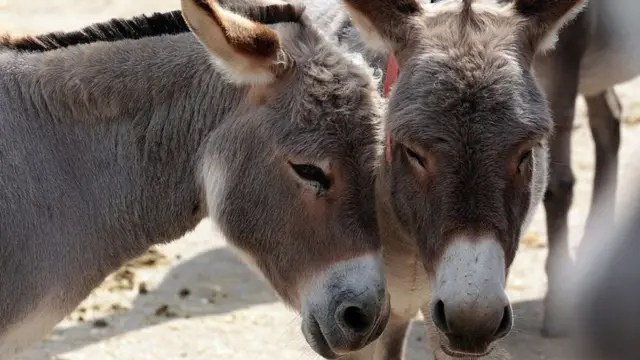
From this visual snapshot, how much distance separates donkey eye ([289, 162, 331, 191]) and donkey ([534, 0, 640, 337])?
268cm

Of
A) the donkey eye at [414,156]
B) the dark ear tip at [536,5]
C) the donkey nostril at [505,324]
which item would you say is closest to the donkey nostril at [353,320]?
the donkey nostril at [505,324]

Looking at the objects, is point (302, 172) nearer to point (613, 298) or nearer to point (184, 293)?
point (613, 298)

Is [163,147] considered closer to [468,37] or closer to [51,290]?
[51,290]

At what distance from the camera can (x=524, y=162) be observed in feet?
9.93

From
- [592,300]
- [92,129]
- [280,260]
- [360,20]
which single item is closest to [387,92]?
[360,20]

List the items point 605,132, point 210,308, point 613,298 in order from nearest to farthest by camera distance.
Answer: point 613,298
point 210,308
point 605,132

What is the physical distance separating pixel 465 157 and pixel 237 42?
898 mm

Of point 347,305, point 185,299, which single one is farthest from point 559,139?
point 347,305

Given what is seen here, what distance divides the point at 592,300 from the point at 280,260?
237 centimetres

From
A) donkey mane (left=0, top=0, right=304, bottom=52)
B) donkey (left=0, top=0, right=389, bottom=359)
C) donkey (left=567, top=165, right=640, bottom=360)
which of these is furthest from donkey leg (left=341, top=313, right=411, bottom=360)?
donkey (left=567, top=165, right=640, bottom=360)

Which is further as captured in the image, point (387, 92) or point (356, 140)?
point (387, 92)

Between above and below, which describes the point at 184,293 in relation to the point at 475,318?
below

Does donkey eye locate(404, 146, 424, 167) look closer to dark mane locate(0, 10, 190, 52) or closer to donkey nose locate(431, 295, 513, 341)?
donkey nose locate(431, 295, 513, 341)

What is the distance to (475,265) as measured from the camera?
2.78 metres
